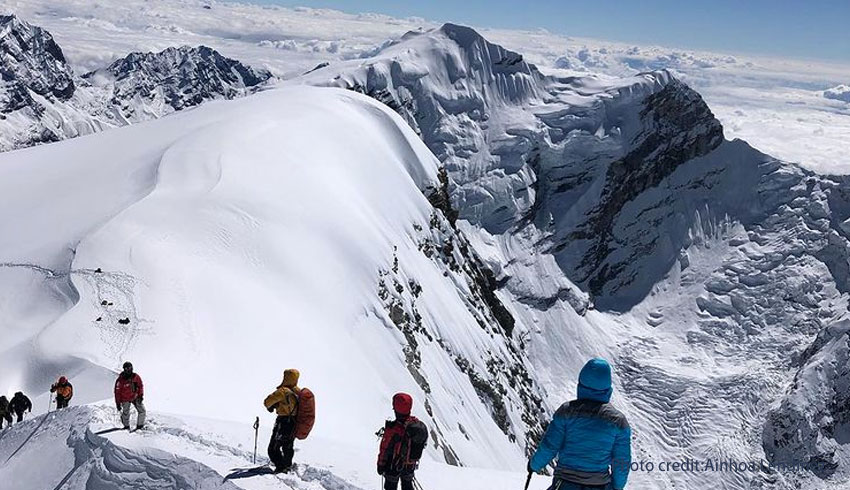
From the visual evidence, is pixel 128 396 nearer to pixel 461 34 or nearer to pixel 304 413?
pixel 304 413

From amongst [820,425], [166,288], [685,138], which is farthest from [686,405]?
[166,288]

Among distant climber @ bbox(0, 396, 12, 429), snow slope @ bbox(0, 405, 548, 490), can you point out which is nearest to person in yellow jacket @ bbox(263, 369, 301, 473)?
snow slope @ bbox(0, 405, 548, 490)

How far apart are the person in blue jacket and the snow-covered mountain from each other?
608 centimetres

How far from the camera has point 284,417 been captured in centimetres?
1298

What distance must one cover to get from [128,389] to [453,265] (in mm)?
52010

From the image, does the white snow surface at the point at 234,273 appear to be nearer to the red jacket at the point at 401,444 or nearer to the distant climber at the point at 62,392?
the distant climber at the point at 62,392

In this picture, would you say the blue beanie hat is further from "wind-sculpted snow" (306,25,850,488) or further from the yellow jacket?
"wind-sculpted snow" (306,25,850,488)

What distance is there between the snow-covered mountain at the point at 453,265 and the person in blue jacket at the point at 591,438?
239 inches

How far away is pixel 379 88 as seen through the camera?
404 ft

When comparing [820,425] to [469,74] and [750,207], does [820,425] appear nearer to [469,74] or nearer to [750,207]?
[750,207]

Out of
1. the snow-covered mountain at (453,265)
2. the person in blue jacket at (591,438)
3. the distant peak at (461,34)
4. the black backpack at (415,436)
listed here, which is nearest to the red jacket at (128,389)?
the snow-covered mountain at (453,265)

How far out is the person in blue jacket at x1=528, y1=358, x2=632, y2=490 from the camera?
9000 mm

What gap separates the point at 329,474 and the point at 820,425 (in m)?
113

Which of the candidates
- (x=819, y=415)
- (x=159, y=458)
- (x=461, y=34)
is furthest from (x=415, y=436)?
(x=461, y=34)
